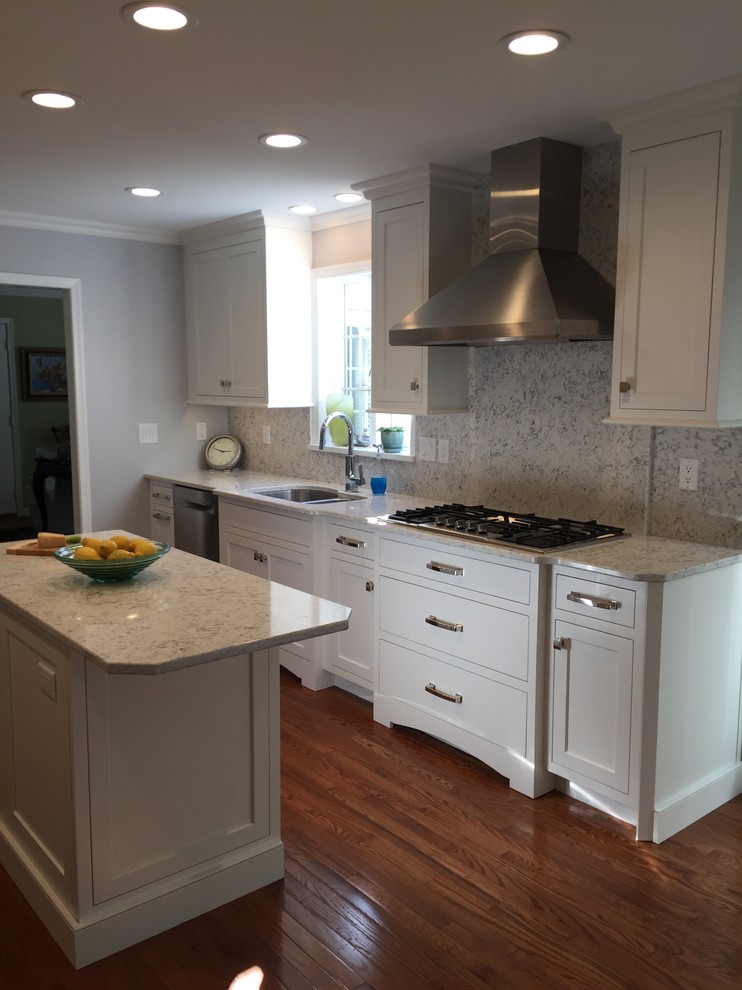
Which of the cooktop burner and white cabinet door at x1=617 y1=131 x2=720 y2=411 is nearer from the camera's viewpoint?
white cabinet door at x1=617 y1=131 x2=720 y2=411

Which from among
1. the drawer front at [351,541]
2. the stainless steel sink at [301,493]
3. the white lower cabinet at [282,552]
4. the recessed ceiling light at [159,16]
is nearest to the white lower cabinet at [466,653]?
the drawer front at [351,541]

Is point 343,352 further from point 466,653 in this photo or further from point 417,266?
point 466,653

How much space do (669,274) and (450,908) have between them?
2091 millimetres

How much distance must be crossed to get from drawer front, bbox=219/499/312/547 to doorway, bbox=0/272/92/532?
1039mm

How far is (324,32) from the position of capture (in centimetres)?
219

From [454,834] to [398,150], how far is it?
2556 mm

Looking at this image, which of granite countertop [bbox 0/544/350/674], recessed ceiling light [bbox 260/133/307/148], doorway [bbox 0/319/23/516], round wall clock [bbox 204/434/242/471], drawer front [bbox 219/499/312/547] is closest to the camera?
granite countertop [bbox 0/544/350/674]

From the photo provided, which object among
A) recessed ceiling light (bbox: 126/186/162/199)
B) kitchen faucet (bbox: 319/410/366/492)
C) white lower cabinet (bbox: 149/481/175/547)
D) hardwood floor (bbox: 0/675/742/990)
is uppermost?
recessed ceiling light (bbox: 126/186/162/199)

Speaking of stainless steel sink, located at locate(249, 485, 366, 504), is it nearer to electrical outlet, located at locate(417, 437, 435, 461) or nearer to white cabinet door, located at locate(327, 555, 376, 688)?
electrical outlet, located at locate(417, 437, 435, 461)

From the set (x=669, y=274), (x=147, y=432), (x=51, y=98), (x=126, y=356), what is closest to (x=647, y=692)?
(x=669, y=274)

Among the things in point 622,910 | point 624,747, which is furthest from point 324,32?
point 622,910

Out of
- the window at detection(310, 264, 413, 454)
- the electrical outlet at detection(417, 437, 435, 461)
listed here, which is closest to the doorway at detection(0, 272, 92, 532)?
the window at detection(310, 264, 413, 454)

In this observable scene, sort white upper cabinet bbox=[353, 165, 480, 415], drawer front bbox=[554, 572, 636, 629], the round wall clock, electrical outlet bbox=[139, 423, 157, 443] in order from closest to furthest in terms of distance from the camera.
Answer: drawer front bbox=[554, 572, 636, 629]
white upper cabinet bbox=[353, 165, 480, 415]
electrical outlet bbox=[139, 423, 157, 443]
the round wall clock

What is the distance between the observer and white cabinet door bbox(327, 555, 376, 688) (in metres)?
3.70
